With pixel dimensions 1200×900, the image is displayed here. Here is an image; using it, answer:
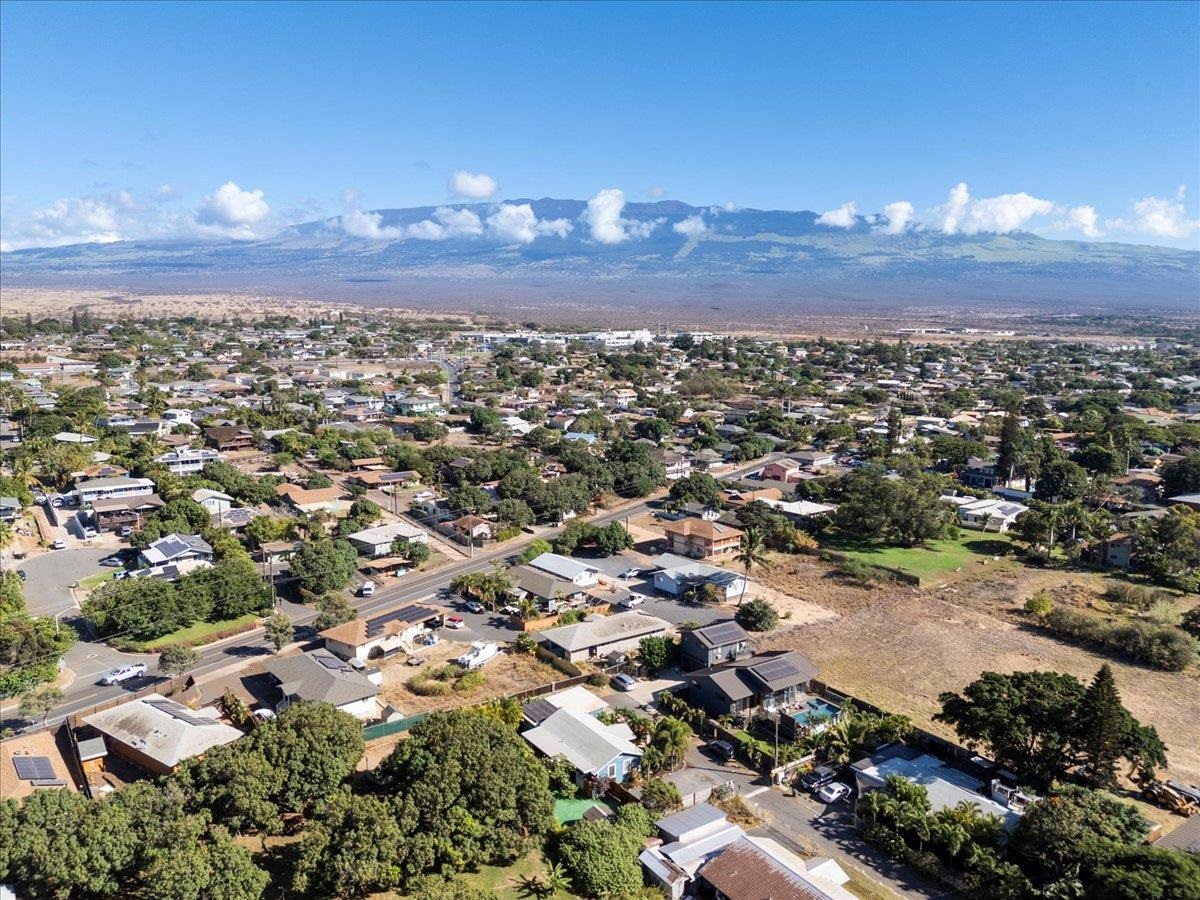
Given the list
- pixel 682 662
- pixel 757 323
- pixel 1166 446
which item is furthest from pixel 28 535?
pixel 757 323

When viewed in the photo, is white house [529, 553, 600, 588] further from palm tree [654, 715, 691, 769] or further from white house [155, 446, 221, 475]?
white house [155, 446, 221, 475]

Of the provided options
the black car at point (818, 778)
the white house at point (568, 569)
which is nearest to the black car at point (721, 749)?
the black car at point (818, 778)

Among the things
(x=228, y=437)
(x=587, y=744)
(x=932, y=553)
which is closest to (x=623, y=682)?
(x=587, y=744)

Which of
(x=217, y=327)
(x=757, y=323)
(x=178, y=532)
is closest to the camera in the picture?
(x=178, y=532)

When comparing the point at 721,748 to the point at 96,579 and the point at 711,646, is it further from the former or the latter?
the point at 96,579

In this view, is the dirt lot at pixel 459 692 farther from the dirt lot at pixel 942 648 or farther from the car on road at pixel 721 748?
the dirt lot at pixel 942 648

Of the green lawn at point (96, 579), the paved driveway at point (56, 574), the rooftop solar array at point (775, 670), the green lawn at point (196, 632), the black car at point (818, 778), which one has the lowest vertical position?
the paved driveway at point (56, 574)

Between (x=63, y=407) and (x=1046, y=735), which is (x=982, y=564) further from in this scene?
(x=63, y=407)
